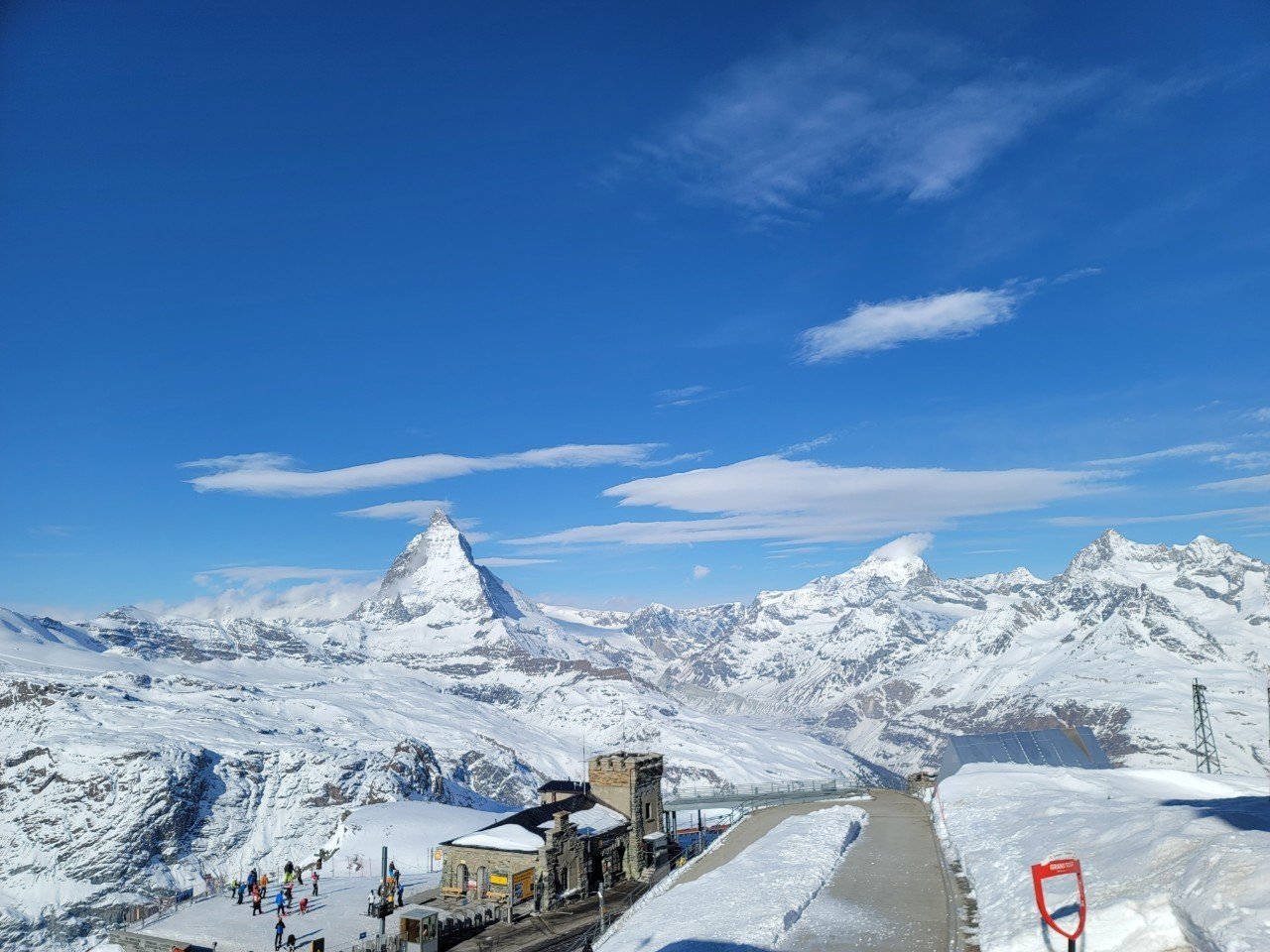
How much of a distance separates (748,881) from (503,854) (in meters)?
20.8

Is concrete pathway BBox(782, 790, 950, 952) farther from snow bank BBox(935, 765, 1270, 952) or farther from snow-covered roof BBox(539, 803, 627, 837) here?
snow-covered roof BBox(539, 803, 627, 837)

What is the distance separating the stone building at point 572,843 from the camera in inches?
2009

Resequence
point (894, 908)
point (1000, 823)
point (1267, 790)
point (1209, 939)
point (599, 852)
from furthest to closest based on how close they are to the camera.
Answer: point (599, 852), point (1267, 790), point (1000, 823), point (894, 908), point (1209, 939)

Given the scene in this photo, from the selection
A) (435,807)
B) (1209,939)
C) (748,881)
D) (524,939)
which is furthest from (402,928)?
(435,807)

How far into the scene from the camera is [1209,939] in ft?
57.6

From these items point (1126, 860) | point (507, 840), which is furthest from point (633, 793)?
point (1126, 860)

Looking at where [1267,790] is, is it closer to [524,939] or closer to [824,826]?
[824,826]

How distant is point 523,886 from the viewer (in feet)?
164

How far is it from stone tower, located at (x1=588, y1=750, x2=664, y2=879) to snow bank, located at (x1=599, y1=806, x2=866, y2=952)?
56.1ft

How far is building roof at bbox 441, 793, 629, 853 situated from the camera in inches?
2071

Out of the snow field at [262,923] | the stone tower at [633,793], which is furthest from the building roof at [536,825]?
the snow field at [262,923]

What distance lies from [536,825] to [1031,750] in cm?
3961

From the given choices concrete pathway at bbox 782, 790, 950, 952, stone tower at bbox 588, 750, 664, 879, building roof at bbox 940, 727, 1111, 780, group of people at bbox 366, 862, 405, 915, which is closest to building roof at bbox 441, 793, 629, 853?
stone tower at bbox 588, 750, 664, 879

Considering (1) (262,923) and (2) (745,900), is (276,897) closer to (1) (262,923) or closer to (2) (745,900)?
(1) (262,923)
